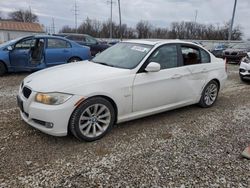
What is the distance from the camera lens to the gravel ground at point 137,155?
2676 millimetres

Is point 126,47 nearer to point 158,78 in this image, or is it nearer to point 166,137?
point 158,78

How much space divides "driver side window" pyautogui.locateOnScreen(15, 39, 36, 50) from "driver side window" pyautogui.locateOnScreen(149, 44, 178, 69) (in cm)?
579

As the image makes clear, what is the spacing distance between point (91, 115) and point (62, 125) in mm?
464

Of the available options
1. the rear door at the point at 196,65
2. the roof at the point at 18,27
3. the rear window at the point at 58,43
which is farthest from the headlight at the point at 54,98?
the roof at the point at 18,27

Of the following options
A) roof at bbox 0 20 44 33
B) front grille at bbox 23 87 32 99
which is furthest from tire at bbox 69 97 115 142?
roof at bbox 0 20 44 33

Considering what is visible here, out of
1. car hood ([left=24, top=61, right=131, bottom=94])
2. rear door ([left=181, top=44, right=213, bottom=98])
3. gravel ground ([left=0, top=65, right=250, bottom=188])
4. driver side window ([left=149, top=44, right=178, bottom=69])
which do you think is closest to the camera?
gravel ground ([left=0, top=65, right=250, bottom=188])

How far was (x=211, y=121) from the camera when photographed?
14.9 ft

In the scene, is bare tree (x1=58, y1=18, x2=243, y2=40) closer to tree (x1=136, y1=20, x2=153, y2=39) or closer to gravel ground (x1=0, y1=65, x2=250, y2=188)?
tree (x1=136, y1=20, x2=153, y2=39)

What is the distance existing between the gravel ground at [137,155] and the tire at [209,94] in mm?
642

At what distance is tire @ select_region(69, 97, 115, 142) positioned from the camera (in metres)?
3.29

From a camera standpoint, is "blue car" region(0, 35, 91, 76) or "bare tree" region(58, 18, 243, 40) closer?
"blue car" region(0, 35, 91, 76)

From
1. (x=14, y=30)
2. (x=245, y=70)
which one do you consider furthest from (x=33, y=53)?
(x=14, y=30)

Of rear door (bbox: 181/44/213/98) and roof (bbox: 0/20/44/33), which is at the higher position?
roof (bbox: 0/20/44/33)

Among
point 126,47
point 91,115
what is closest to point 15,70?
point 126,47
